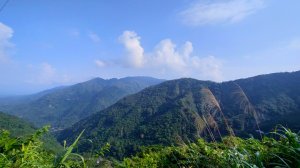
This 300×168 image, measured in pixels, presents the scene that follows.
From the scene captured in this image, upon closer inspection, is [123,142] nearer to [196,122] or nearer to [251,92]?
[251,92]

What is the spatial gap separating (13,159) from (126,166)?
50.2 inches

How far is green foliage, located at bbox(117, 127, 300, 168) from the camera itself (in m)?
2.61

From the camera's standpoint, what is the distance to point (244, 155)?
2.78m

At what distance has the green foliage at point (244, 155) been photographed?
261cm

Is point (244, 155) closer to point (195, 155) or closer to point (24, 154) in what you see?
point (195, 155)

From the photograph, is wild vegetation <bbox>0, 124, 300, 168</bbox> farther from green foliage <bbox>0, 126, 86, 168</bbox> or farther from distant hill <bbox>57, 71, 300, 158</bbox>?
distant hill <bbox>57, 71, 300, 158</bbox>

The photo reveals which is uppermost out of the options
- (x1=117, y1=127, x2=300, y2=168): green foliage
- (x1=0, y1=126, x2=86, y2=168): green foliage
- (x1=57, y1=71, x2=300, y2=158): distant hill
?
(x1=0, y1=126, x2=86, y2=168): green foliage

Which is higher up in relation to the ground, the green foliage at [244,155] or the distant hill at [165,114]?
the green foliage at [244,155]

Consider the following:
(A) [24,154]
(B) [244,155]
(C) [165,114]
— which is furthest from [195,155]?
(C) [165,114]

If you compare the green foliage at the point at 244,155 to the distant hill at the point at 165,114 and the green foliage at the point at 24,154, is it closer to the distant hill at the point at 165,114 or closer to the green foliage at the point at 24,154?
the green foliage at the point at 24,154

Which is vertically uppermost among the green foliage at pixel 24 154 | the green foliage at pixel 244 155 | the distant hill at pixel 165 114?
the green foliage at pixel 24 154

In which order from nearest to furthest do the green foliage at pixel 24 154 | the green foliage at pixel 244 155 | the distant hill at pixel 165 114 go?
1. the green foliage at pixel 24 154
2. the green foliage at pixel 244 155
3. the distant hill at pixel 165 114

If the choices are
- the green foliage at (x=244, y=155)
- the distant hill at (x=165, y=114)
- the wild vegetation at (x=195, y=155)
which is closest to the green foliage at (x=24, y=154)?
the wild vegetation at (x=195, y=155)

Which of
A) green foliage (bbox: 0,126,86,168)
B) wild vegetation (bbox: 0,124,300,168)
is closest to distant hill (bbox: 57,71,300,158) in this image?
wild vegetation (bbox: 0,124,300,168)
